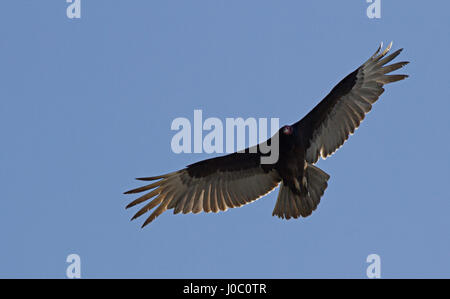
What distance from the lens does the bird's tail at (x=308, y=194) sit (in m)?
10.4

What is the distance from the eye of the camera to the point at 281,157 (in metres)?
10.4

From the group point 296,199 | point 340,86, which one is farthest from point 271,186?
point 340,86

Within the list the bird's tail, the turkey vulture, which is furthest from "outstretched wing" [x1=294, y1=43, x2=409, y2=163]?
the bird's tail

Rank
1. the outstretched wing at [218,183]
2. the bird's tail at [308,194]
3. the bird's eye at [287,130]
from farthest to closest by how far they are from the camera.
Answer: the outstretched wing at [218,183] → the bird's tail at [308,194] → the bird's eye at [287,130]

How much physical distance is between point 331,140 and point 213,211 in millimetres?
1961

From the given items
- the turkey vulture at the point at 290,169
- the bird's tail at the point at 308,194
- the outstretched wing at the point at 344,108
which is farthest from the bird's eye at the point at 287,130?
the bird's tail at the point at 308,194

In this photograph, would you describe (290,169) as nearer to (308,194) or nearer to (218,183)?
(308,194)

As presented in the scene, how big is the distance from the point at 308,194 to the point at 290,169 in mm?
433

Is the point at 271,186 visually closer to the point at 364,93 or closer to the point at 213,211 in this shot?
the point at 213,211

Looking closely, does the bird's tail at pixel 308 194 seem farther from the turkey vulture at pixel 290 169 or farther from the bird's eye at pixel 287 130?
the bird's eye at pixel 287 130

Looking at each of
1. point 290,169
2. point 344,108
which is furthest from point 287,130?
point 344,108

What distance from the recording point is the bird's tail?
34.2 feet
